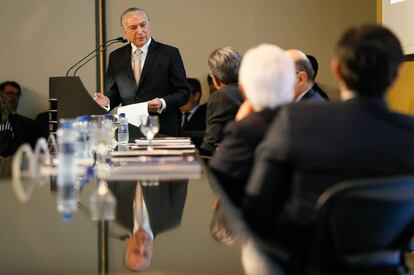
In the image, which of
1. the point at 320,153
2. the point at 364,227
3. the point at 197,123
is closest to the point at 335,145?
the point at 320,153

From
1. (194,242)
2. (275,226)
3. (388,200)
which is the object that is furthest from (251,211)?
(388,200)

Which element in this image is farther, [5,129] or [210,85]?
[210,85]

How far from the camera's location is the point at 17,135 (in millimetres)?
5980

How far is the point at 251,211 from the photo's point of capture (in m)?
1.50

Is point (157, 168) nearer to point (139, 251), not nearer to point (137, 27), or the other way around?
point (139, 251)

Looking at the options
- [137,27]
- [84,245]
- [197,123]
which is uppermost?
[137,27]

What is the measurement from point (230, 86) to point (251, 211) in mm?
2074

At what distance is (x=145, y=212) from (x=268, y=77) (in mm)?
506

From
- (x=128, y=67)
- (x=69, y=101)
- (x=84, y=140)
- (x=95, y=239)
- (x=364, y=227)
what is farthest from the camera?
(x=128, y=67)

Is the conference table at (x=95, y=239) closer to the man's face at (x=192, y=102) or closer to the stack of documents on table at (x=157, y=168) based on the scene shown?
the stack of documents on table at (x=157, y=168)

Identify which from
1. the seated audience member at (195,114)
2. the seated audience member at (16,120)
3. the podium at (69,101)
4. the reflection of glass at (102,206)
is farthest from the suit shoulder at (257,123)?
the seated audience member at (16,120)

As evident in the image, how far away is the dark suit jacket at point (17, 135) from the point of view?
18.6 feet

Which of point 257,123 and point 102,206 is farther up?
point 257,123

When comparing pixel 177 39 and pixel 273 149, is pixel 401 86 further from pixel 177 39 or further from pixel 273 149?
pixel 273 149
